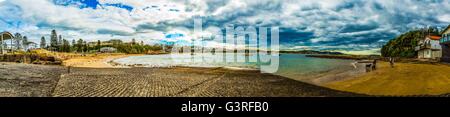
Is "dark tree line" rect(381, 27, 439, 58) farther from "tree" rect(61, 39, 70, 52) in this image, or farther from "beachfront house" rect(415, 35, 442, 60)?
"tree" rect(61, 39, 70, 52)

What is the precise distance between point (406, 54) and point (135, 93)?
3669 cm

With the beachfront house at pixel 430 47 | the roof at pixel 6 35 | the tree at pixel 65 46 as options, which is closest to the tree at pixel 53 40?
the tree at pixel 65 46

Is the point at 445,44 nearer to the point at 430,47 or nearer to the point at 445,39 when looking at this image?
the point at 445,39

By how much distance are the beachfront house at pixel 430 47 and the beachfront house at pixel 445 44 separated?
2.16 meters

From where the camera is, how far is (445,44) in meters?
25.9

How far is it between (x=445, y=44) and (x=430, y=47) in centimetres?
452

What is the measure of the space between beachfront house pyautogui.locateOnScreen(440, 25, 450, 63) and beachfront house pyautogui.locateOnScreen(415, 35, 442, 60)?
85.0 inches

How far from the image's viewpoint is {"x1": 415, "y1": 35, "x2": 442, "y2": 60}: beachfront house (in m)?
29.7

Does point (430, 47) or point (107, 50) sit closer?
point (430, 47)

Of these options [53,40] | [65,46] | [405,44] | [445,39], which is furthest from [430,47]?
[65,46]
